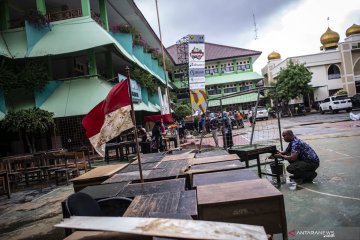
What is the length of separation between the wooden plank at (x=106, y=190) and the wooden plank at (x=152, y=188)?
0.08m

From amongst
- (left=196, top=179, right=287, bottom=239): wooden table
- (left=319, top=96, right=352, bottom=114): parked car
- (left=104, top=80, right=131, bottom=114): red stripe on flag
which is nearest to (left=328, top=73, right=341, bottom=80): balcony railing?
(left=319, top=96, right=352, bottom=114): parked car

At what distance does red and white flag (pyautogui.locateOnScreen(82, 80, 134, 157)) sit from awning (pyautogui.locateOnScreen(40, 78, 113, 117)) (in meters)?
9.74

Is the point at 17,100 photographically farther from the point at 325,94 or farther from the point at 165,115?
the point at 325,94

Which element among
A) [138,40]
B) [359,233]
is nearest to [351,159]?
[359,233]

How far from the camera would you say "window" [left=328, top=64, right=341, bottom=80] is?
37.5 metres

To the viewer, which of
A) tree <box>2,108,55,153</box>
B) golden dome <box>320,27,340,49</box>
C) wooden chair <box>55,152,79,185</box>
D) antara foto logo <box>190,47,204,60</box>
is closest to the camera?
→ wooden chair <box>55,152,79,185</box>

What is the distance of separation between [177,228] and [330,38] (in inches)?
1850

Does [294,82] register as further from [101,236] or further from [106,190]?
[101,236]

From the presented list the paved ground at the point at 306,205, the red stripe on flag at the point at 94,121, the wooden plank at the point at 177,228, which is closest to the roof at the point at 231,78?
the paved ground at the point at 306,205

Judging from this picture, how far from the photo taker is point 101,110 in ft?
13.9

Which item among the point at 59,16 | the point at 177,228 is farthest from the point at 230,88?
the point at 177,228

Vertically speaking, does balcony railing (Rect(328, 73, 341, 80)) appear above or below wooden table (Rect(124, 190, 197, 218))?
above

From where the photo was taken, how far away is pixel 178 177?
4.35m

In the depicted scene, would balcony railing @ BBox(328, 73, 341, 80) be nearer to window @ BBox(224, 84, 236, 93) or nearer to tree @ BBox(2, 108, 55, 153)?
window @ BBox(224, 84, 236, 93)
